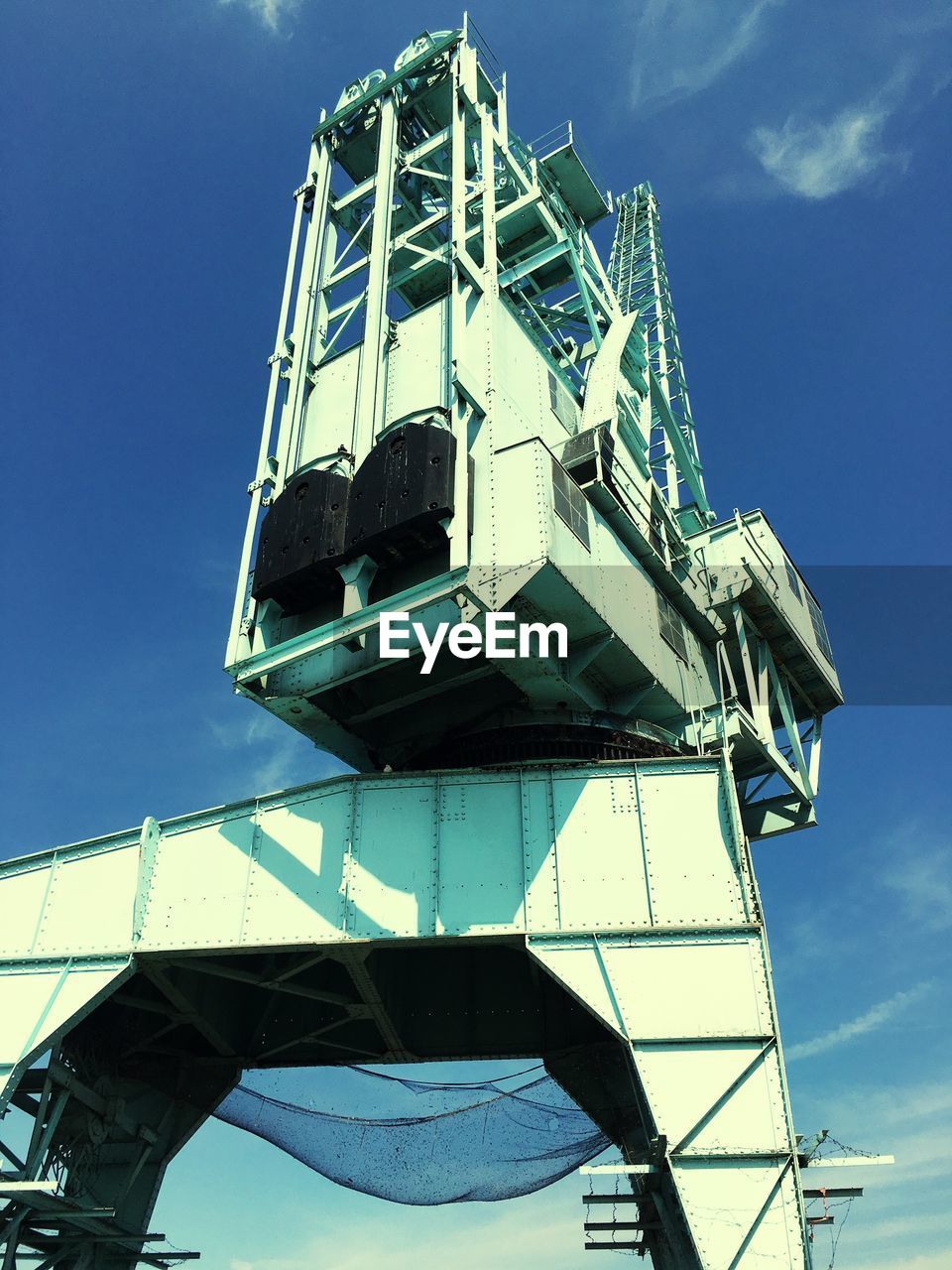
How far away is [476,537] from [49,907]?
34.3 feet

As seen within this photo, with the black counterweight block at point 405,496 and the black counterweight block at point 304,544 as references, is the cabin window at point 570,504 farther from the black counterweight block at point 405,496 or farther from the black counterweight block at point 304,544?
the black counterweight block at point 304,544

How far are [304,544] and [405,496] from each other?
2.40m

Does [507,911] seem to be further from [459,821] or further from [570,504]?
[570,504]

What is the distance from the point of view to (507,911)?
16.6 m

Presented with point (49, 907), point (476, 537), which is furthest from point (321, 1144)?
point (476, 537)

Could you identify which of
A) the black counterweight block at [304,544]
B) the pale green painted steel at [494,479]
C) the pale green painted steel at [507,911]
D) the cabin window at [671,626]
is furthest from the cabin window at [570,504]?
the pale green painted steel at [507,911]

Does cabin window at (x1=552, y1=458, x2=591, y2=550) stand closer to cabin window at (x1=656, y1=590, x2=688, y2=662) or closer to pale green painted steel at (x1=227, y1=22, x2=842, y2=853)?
pale green painted steel at (x1=227, y1=22, x2=842, y2=853)

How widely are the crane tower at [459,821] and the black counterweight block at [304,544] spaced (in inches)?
3.0

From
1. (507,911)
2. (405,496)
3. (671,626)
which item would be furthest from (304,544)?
(671,626)

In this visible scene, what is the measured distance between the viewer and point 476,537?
17.4m

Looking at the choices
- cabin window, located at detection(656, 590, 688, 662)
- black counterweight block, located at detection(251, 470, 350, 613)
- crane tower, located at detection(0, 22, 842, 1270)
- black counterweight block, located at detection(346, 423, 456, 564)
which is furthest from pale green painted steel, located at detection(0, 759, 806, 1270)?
black counterweight block, located at detection(346, 423, 456, 564)

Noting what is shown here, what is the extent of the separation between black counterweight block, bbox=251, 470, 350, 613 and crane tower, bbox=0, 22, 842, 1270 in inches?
3.0

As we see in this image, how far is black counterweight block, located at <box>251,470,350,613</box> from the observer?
1862cm

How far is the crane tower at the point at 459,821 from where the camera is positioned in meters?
15.9
